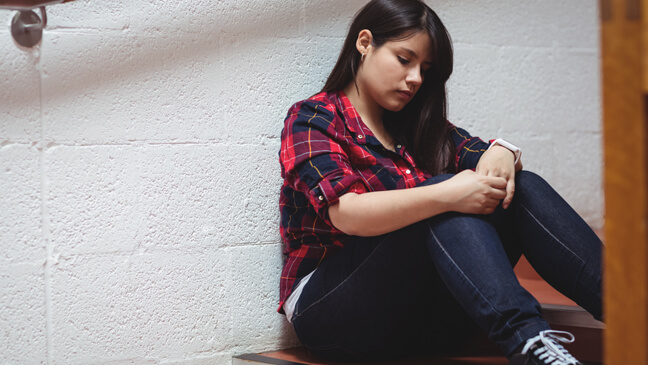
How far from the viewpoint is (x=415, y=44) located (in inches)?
57.5

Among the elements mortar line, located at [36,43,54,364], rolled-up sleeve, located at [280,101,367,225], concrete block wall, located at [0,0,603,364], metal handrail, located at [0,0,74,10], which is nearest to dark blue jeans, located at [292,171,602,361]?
rolled-up sleeve, located at [280,101,367,225]

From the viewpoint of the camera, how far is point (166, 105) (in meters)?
1.47

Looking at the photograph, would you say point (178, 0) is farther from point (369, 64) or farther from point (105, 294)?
point (105, 294)

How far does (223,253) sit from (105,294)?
0.29 meters

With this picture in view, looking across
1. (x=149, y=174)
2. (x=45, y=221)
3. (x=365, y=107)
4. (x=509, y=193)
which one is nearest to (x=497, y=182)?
(x=509, y=193)

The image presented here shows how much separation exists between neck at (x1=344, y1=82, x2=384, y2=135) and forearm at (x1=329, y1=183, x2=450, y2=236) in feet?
1.11

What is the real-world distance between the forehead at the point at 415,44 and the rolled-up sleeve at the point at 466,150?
26 centimetres

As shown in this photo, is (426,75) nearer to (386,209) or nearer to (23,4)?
(386,209)

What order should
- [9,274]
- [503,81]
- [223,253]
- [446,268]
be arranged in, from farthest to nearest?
1. [503,81]
2. [223,253]
3. [9,274]
4. [446,268]

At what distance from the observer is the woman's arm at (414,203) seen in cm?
120

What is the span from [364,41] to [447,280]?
24.9 inches

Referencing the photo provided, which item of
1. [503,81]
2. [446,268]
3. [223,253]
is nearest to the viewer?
[446,268]

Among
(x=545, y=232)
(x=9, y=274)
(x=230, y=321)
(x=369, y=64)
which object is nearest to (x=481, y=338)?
(x=545, y=232)

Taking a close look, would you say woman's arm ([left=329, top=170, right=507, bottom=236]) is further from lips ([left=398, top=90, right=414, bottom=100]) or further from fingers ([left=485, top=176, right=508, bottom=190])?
lips ([left=398, top=90, right=414, bottom=100])
